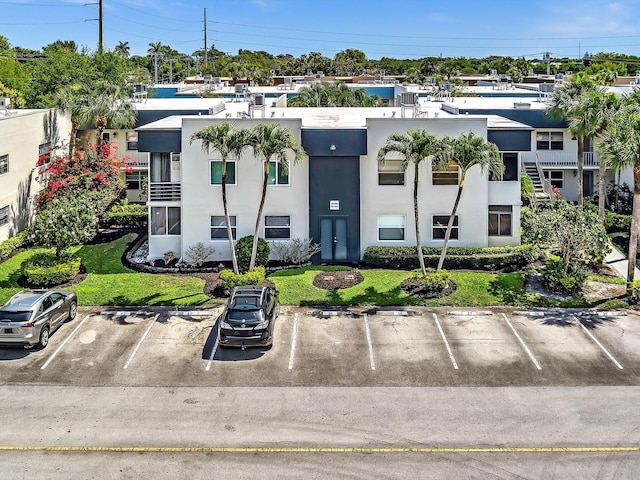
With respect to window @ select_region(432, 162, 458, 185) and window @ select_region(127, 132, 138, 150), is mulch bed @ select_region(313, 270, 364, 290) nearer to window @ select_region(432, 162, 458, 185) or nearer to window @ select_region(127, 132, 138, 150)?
window @ select_region(432, 162, 458, 185)

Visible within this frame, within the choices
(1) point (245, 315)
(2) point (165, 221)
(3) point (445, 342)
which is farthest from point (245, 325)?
(2) point (165, 221)

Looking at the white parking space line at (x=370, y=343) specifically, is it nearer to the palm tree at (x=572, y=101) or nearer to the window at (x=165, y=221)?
the window at (x=165, y=221)

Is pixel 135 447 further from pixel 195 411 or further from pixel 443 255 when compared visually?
pixel 443 255

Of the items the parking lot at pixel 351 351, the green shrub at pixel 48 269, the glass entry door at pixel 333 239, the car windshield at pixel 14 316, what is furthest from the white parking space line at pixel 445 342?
the green shrub at pixel 48 269

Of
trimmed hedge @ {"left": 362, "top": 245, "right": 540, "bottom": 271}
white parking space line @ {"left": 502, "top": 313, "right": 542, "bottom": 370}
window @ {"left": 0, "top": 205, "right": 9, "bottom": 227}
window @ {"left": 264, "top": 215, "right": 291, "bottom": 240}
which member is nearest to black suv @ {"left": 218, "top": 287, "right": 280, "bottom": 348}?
white parking space line @ {"left": 502, "top": 313, "right": 542, "bottom": 370}

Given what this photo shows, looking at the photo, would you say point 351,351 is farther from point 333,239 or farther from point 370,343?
point 333,239

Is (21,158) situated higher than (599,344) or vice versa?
(21,158)
